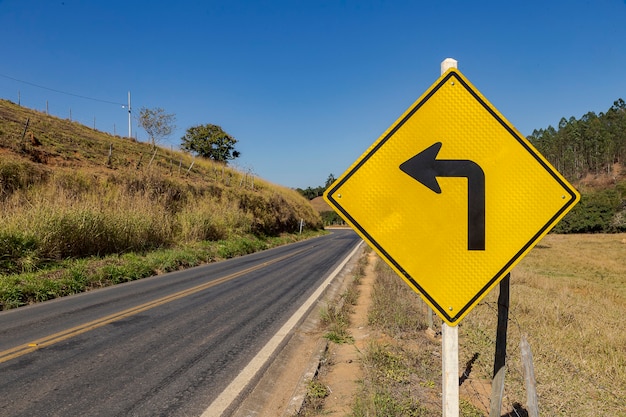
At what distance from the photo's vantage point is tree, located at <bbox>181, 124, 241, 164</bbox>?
63.8 m

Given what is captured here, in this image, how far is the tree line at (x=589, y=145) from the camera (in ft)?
277

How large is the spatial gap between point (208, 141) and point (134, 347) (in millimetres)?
62600

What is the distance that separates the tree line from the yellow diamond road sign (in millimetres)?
92987

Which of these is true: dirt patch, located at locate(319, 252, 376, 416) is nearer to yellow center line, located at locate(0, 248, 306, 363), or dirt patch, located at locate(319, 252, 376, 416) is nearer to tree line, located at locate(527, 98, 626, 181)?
yellow center line, located at locate(0, 248, 306, 363)

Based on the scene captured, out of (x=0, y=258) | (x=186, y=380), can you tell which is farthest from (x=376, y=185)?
(x=0, y=258)

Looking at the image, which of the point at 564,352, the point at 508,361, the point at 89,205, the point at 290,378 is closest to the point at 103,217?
the point at 89,205

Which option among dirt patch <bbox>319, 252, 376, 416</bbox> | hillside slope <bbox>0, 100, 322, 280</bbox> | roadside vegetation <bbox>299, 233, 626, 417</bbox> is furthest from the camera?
hillside slope <bbox>0, 100, 322, 280</bbox>

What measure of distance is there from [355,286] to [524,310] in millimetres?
4153

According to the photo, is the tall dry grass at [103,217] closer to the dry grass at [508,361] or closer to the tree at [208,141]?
the dry grass at [508,361]

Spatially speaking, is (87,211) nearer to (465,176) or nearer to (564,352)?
(564,352)

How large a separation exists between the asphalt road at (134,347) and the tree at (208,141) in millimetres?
57751

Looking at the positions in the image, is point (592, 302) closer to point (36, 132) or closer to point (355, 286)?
point (355, 286)

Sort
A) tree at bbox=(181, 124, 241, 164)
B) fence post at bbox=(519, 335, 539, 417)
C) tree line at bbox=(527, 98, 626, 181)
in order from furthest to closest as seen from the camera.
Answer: tree line at bbox=(527, 98, 626, 181), tree at bbox=(181, 124, 241, 164), fence post at bbox=(519, 335, 539, 417)

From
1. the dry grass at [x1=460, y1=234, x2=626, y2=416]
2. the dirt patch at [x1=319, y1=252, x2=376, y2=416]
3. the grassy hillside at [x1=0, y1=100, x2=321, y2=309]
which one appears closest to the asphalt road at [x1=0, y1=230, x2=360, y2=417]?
the dirt patch at [x1=319, y1=252, x2=376, y2=416]
